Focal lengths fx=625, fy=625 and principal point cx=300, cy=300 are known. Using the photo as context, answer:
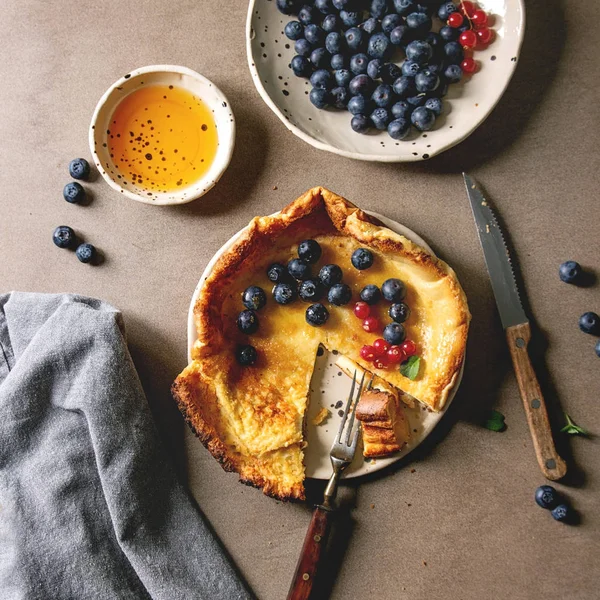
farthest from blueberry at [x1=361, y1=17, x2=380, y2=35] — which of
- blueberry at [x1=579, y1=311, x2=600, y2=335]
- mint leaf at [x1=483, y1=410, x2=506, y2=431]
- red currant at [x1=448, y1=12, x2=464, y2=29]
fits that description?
mint leaf at [x1=483, y1=410, x2=506, y2=431]

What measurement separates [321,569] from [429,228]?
1776 mm

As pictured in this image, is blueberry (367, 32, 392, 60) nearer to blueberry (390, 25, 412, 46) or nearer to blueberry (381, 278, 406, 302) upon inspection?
blueberry (390, 25, 412, 46)

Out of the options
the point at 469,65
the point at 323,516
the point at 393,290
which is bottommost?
the point at 323,516

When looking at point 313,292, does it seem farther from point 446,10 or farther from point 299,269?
point 446,10

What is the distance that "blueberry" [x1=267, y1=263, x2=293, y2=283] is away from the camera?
9.25ft

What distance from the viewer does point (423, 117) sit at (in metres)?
2.90

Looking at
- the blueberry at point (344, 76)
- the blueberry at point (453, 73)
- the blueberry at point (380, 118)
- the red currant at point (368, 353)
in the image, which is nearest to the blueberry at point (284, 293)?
the red currant at point (368, 353)

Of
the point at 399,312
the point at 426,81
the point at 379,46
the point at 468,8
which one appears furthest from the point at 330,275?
the point at 468,8

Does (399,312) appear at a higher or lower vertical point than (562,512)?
higher

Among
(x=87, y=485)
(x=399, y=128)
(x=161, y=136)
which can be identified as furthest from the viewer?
(x=161, y=136)

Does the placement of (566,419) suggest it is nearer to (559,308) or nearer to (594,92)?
(559,308)

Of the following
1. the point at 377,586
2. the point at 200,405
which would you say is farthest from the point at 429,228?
the point at 377,586

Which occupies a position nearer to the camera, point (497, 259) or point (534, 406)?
point (534, 406)

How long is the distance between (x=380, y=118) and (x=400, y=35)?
38cm
